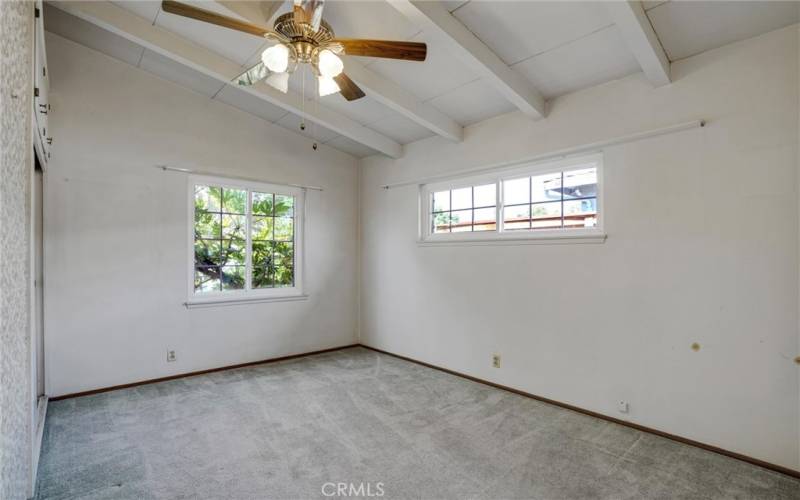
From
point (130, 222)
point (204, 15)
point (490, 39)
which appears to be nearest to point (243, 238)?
point (130, 222)

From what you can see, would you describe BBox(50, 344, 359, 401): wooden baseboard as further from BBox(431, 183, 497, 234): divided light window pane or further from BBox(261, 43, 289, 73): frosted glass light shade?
BBox(261, 43, 289, 73): frosted glass light shade

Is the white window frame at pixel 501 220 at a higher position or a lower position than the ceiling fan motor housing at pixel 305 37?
lower

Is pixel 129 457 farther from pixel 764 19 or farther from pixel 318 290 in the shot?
pixel 764 19

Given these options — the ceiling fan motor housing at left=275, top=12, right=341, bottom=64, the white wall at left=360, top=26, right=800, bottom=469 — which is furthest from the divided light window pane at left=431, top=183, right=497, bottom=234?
the ceiling fan motor housing at left=275, top=12, right=341, bottom=64

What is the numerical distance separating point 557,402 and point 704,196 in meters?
1.93

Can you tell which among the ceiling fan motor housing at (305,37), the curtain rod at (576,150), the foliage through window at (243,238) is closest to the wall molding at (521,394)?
the foliage through window at (243,238)

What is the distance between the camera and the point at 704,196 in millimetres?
2615

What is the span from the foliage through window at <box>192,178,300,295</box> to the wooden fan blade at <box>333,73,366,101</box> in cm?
232

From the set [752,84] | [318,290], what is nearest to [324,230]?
[318,290]

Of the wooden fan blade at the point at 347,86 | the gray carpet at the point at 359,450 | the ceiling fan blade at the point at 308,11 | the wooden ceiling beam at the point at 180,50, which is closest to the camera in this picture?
the ceiling fan blade at the point at 308,11

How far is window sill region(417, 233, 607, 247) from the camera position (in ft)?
10.3

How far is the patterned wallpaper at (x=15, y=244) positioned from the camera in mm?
1257

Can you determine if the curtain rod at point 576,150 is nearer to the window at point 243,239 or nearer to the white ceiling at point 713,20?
the white ceiling at point 713,20

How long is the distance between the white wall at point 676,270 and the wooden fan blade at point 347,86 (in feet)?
5.62
